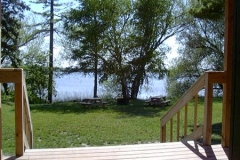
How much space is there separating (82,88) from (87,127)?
8.49 meters

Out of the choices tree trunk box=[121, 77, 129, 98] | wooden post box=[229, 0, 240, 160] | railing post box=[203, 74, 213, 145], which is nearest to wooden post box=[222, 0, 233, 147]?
railing post box=[203, 74, 213, 145]

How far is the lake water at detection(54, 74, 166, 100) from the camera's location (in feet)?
52.9

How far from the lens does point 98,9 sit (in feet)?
47.8

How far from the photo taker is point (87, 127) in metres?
8.06

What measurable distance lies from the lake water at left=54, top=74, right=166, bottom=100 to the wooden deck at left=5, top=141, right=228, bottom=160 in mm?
12545

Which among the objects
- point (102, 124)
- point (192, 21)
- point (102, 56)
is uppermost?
point (192, 21)

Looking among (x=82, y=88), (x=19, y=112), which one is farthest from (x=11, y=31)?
(x=19, y=112)

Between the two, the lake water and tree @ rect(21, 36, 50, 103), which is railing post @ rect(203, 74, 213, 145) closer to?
tree @ rect(21, 36, 50, 103)

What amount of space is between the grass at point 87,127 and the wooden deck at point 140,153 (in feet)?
7.10

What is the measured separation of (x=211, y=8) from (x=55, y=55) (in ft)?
34.2

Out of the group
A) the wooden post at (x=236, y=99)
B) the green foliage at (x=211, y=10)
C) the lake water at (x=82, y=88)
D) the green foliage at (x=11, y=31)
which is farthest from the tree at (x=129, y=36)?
the wooden post at (x=236, y=99)

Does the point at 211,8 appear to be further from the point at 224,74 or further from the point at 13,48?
the point at 13,48

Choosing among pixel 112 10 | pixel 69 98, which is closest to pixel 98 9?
pixel 112 10

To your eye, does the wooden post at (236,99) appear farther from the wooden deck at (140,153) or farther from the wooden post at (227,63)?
the wooden post at (227,63)
